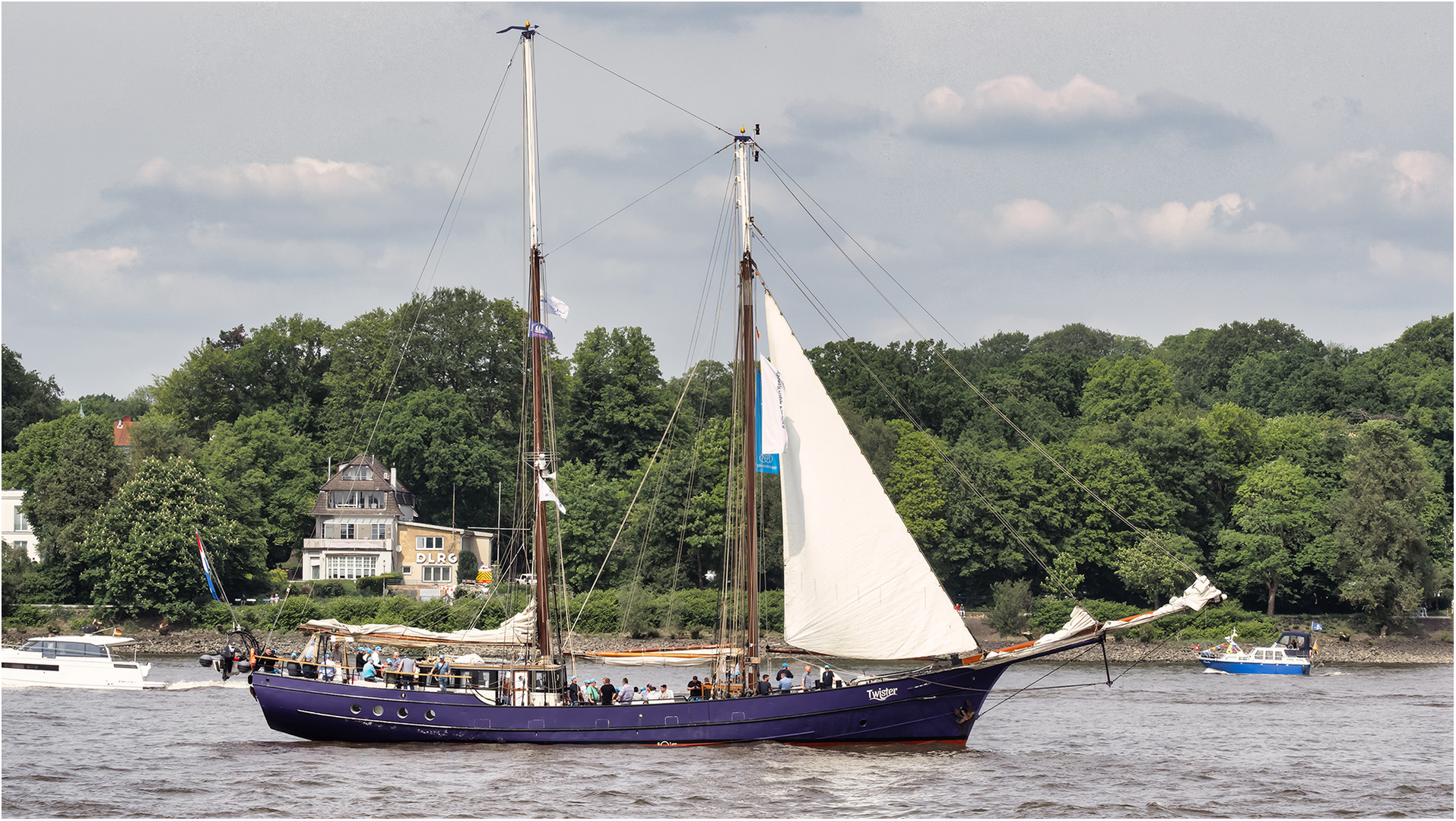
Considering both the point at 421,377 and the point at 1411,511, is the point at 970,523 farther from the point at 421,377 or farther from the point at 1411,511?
the point at 421,377

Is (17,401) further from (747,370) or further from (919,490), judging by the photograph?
(747,370)

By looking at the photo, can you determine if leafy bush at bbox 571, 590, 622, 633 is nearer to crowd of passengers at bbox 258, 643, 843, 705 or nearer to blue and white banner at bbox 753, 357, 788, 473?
crowd of passengers at bbox 258, 643, 843, 705

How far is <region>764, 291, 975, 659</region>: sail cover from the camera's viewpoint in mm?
40125

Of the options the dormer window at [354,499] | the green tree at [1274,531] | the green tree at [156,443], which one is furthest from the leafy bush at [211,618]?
the green tree at [1274,531]

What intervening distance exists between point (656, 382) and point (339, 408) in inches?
1151

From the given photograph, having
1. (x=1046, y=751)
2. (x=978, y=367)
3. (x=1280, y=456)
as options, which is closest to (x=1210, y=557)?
(x=1280, y=456)

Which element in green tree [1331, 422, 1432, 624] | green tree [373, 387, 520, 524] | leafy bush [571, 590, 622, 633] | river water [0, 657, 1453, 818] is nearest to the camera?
river water [0, 657, 1453, 818]

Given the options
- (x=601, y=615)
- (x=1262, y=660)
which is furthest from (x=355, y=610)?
(x=1262, y=660)

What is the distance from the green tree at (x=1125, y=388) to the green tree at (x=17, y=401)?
322 ft

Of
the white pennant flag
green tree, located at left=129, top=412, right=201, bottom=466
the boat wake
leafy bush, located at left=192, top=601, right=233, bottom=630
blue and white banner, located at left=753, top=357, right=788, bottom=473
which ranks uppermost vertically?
green tree, located at left=129, top=412, right=201, bottom=466

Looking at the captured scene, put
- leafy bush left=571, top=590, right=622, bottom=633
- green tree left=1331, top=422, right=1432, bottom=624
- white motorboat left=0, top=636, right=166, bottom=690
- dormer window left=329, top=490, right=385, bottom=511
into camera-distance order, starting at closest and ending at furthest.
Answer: white motorboat left=0, top=636, right=166, bottom=690
green tree left=1331, top=422, right=1432, bottom=624
leafy bush left=571, top=590, right=622, bottom=633
dormer window left=329, top=490, right=385, bottom=511

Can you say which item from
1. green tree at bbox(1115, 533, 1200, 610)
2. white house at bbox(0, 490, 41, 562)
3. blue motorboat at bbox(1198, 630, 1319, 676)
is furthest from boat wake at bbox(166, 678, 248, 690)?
green tree at bbox(1115, 533, 1200, 610)

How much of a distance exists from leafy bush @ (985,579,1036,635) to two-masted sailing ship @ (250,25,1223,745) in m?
46.2

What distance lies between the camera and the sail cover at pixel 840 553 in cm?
4012
